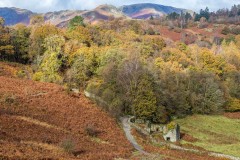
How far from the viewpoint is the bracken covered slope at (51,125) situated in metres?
30.9

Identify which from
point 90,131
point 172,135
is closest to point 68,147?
point 90,131

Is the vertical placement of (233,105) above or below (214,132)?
below

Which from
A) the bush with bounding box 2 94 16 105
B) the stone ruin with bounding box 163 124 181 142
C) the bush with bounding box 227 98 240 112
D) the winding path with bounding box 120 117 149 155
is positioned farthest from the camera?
the bush with bounding box 227 98 240 112

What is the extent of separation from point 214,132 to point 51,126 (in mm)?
35407

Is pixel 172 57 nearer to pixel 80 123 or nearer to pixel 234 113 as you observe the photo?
pixel 234 113

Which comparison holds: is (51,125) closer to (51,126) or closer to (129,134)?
(51,126)

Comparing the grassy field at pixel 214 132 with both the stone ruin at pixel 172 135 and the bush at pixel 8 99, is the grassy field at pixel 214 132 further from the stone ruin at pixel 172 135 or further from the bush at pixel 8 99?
the bush at pixel 8 99

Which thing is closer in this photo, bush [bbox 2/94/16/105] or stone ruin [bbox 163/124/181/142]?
bush [bbox 2/94/16/105]

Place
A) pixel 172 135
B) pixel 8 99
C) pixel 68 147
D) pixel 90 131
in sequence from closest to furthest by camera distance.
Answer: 1. pixel 68 147
2. pixel 90 131
3. pixel 8 99
4. pixel 172 135

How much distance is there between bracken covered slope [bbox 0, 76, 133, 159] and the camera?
101 ft

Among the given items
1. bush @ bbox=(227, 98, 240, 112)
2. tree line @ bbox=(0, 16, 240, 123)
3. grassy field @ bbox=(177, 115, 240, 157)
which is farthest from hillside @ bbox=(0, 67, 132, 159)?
bush @ bbox=(227, 98, 240, 112)

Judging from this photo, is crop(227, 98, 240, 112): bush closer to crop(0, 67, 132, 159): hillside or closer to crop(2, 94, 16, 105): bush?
crop(0, 67, 132, 159): hillside

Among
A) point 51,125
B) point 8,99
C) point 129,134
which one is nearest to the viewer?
point 51,125

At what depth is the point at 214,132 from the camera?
6531 cm
